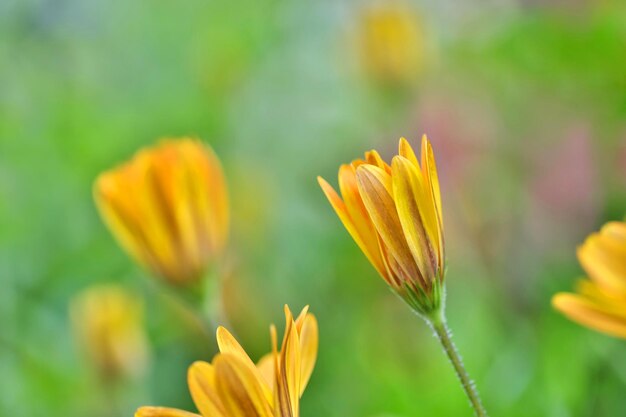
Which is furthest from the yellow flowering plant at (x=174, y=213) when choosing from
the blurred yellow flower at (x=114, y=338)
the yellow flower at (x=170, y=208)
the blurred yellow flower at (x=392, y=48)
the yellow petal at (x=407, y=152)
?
the blurred yellow flower at (x=392, y=48)

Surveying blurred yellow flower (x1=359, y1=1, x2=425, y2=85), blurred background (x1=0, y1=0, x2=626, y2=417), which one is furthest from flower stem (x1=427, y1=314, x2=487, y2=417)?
blurred yellow flower (x1=359, y1=1, x2=425, y2=85)

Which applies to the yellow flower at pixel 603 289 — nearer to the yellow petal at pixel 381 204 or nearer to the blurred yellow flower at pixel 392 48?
the yellow petal at pixel 381 204

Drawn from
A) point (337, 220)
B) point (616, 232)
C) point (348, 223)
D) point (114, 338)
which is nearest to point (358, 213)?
point (348, 223)

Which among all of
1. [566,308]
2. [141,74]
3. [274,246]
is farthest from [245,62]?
[566,308]

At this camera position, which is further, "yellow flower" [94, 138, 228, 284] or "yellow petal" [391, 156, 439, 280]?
"yellow flower" [94, 138, 228, 284]

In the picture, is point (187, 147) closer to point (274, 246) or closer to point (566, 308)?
point (566, 308)

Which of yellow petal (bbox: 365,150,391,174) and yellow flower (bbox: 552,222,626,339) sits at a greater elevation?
yellow petal (bbox: 365,150,391,174)

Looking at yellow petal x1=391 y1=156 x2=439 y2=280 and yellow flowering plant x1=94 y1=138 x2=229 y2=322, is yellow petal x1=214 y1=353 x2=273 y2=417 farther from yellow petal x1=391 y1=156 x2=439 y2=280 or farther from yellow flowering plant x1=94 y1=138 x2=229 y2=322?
yellow flowering plant x1=94 y1=138 x2=229 y2=322
